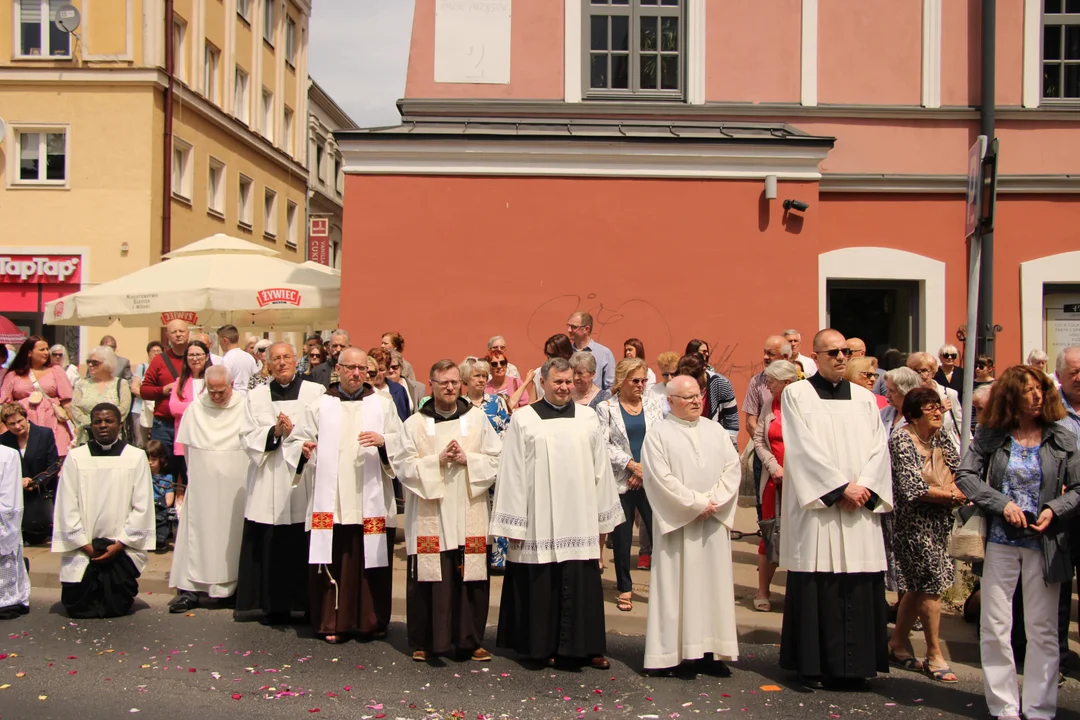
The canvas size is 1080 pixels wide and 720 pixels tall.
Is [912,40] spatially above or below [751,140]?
above

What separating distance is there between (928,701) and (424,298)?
7004mm

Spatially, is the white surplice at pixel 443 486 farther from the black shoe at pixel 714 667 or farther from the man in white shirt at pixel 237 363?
the man in white shirt at pixel 237 363

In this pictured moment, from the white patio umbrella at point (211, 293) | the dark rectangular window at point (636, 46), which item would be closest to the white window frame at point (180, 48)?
the white patio umbrella at point (211, 293)

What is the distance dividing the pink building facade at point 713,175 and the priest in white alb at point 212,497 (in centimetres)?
339

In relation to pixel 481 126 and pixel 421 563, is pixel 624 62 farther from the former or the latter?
pixel 421 563

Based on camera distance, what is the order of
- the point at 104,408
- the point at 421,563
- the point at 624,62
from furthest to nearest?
the point at 624,62 < the point at 104,408 < the point at 421,563

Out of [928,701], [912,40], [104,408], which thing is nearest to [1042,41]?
[912,40]

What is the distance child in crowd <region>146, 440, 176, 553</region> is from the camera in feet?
29.9

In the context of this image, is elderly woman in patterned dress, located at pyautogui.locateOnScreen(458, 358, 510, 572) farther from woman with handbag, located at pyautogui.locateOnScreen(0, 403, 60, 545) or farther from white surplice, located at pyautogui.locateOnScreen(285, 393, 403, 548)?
woman with handbag, located at pyautogui.locateOnScreen(0, 403, 60, 545)

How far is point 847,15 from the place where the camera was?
42.1ft

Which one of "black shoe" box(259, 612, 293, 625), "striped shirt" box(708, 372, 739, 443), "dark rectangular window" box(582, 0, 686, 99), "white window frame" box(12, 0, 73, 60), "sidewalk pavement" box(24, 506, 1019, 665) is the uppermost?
"white window frame" box(12, 0, 73, 60)

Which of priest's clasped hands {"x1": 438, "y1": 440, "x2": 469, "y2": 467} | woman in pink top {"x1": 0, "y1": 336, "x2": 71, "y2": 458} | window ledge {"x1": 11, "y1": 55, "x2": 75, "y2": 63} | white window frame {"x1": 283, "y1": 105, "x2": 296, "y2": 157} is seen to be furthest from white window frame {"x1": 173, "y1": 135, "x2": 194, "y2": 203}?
priest's clasped hands {"x1": 438, "y1": 440, "x2": 469, "y2": 467}

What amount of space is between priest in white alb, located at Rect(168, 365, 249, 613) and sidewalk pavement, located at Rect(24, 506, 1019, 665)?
0.68m

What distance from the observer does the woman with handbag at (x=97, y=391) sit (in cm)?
945
